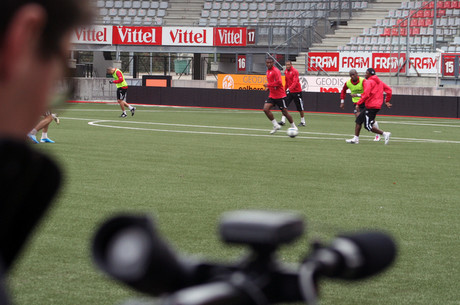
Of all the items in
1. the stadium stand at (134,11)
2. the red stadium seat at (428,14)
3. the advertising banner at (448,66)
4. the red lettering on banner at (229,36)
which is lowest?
the advertising banner at (448,66)

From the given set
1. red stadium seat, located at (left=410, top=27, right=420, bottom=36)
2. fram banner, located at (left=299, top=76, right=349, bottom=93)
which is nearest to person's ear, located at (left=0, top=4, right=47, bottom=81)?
fram banner, located at (left=299, top=76, right=349, bottom=93)

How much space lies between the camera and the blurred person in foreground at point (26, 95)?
101cm

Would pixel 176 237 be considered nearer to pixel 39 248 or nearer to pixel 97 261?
pixel 39 248

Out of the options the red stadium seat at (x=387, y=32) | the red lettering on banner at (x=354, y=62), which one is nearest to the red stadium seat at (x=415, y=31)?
the red stadium seat at (x=387, y=32)

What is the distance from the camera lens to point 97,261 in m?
1.00

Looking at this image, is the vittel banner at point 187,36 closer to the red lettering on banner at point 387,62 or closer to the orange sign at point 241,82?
the orange sign at point 241,82

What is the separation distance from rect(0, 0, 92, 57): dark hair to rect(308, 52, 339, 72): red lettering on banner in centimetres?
4105

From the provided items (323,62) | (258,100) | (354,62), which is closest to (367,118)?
(258,100)

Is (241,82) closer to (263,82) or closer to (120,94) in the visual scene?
(263,82)

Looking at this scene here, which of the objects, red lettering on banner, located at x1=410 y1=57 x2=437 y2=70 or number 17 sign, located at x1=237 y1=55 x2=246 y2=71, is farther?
number 17 sign, located at x1=237 y1=55 x2=246 y2=71

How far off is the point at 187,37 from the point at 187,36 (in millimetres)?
66

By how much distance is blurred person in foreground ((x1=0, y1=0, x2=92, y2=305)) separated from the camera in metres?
1.01

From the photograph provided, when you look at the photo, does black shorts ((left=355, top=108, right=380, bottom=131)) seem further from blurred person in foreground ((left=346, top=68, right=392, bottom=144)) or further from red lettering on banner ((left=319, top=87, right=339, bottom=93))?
red lettering on banner ((left=319, top=87, right=339, bottom=93))

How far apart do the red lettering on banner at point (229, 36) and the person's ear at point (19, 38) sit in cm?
4633
